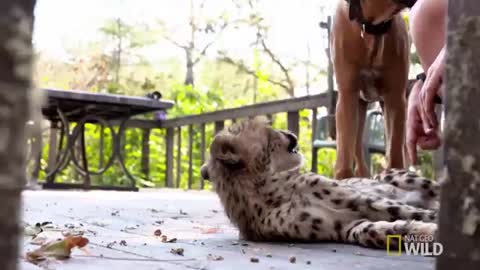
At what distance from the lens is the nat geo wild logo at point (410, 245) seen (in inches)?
71.4

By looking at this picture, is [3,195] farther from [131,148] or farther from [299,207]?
[131,148]

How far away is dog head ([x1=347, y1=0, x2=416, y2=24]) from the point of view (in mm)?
3496

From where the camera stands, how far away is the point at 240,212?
2471mm

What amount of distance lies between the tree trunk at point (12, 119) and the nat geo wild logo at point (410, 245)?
1438 millimetres

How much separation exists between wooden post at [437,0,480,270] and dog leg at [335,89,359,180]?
119 inches

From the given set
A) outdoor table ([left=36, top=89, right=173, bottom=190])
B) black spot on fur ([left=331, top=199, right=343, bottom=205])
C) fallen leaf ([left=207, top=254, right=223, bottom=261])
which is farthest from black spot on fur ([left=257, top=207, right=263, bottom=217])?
outdoor table ([left=36, top=89, right=173, bottom=190])

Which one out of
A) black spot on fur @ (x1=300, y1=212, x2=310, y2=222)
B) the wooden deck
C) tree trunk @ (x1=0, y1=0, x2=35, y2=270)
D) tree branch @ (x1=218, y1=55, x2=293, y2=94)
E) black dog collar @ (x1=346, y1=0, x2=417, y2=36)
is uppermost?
tree branch @ (x1=218, y1=55, x2=293, y2=94)

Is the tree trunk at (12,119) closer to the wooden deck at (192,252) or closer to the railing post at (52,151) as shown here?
the wooden deck at (192,252)

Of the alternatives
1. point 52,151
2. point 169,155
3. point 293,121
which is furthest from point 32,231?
point 169,155

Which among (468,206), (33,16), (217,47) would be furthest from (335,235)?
(217,47)

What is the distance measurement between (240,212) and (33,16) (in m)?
1.99

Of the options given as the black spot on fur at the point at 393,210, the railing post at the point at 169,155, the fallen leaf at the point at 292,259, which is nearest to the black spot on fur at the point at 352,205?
the black spot on fur at the point at 393,210

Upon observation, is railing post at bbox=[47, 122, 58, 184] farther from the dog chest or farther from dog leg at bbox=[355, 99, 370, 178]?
the dog chest

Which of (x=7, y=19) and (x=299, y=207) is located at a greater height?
(x=7, y=19)
